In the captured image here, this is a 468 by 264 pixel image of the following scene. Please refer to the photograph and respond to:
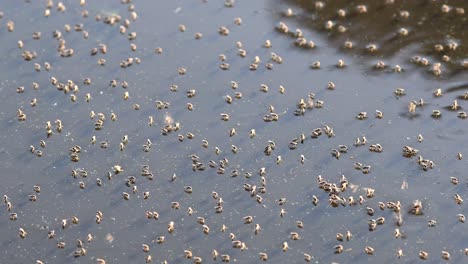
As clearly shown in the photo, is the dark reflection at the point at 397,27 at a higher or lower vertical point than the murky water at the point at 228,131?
higher

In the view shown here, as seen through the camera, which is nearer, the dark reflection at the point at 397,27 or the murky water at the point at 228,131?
the murky water at the point at 228,131

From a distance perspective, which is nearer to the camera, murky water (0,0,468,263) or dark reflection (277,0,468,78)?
murky water (0,0,468,263)

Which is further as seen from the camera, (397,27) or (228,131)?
(397,27)

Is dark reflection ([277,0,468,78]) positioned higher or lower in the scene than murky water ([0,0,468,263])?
higher

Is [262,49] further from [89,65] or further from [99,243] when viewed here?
[99,243]

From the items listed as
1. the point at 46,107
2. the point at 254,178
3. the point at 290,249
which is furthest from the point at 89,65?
the point at 290,249
